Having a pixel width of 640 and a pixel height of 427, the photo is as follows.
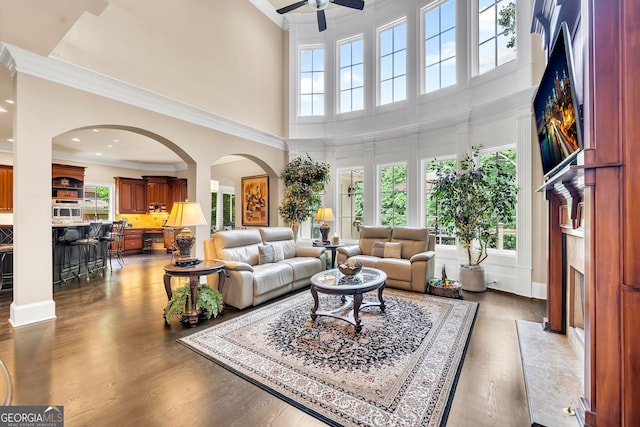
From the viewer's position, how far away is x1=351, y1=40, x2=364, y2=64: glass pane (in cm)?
639

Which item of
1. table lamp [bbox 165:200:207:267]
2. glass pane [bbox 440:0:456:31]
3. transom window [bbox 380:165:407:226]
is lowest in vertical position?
table lamp [bbox 165:200:207:267]

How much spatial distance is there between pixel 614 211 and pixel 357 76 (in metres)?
6.03

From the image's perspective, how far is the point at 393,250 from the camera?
16.0 feet

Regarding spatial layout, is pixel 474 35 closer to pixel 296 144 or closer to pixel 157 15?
pixel 296 144

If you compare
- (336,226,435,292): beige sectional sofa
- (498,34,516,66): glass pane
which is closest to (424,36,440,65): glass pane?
(498,34,516,66): glass pane

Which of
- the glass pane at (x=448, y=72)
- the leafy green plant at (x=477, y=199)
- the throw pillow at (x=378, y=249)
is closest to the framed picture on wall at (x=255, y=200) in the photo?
the throw pillow at (x=378, y=249)

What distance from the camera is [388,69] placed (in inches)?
239

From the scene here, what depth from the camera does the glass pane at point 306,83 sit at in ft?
22.7

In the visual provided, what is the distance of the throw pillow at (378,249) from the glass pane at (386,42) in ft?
13.7

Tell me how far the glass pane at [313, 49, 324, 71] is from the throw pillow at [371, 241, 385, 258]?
4555 mm

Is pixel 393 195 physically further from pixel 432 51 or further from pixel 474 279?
pixel 432 51

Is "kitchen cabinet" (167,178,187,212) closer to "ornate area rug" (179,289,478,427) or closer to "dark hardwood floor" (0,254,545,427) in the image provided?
"dark hardwood floor" (0,254,545,427)

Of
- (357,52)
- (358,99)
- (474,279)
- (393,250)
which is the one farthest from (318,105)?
(474,279)

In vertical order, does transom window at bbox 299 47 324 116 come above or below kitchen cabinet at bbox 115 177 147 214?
above
